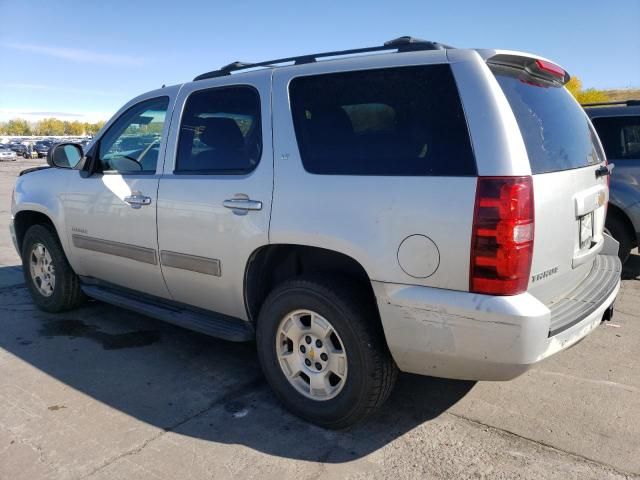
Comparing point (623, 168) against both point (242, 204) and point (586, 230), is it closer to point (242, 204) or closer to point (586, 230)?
point (586, 230)

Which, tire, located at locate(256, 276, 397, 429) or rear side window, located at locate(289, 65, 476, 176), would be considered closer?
rear side window, located at locate(289, 65, 476, 176)

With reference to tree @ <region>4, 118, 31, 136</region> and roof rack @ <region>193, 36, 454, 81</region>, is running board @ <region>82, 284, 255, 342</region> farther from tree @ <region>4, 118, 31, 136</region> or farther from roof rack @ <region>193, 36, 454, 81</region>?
tree @ <region>4, 118, 31, 136</region>

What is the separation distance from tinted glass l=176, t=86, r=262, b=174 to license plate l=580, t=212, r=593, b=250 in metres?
1.89

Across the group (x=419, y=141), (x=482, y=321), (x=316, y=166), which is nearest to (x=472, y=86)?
(x=419, y=141)

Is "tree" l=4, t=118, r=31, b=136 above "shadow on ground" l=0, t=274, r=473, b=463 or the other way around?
above

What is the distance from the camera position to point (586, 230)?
3.00m

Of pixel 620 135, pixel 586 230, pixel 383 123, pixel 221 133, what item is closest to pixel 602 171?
pixel 586 230

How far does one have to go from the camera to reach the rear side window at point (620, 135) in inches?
227

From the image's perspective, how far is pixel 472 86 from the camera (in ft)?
8.10

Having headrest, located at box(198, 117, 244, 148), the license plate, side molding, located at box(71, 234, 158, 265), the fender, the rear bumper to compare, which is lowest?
the rear bumper

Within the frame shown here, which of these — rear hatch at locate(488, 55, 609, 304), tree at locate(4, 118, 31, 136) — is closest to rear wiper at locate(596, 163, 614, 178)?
rear hatch at locate(488, 55, 609, 304)

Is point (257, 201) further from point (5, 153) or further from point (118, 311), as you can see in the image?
point (5, 153)

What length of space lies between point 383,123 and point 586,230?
1333mm

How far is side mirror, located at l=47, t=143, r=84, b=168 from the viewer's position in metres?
4.50
